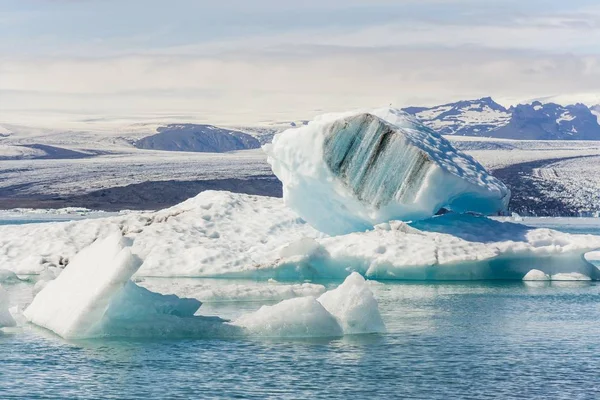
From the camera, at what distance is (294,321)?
1381cm

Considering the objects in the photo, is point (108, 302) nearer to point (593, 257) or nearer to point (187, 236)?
point (187, 236)

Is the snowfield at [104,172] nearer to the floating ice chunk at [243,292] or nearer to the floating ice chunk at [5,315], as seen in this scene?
the floating ice chunk at [243,292]

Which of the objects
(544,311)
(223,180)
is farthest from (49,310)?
(223,180)

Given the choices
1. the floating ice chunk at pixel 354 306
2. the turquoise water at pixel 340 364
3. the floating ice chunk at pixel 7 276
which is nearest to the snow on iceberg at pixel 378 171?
the turquoise water at pixel 340 364

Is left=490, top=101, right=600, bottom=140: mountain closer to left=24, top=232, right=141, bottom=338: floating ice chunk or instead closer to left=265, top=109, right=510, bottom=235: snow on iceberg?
left=265, top=109, right=510, bottom=235: snow on iceberg

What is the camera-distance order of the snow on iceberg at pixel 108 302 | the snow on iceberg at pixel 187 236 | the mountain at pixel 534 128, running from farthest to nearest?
the mountain at pixel 534 128 → the snow on iceberg at pixel 187 236 → the snow on iceberg at pixel 108 302

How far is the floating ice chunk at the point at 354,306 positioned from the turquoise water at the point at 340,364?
0.19m

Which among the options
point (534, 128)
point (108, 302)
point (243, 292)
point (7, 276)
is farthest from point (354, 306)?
point (534, 128)

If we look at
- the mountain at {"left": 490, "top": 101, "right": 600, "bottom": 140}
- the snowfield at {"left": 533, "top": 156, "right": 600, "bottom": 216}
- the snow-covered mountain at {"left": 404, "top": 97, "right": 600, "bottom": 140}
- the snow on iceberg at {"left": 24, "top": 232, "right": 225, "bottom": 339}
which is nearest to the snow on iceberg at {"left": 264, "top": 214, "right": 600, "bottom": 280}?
the snow on iceberg at {"left": 24, "top": 232, "right": 225, "bottom": 339}

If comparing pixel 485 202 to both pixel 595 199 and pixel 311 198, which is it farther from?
pixel 595 199

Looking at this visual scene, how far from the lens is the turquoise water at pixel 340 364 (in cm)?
1109

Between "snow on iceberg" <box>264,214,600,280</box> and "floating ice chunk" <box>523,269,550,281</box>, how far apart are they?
0.10m

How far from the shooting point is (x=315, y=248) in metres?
21.6

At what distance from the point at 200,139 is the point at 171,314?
109 metres
